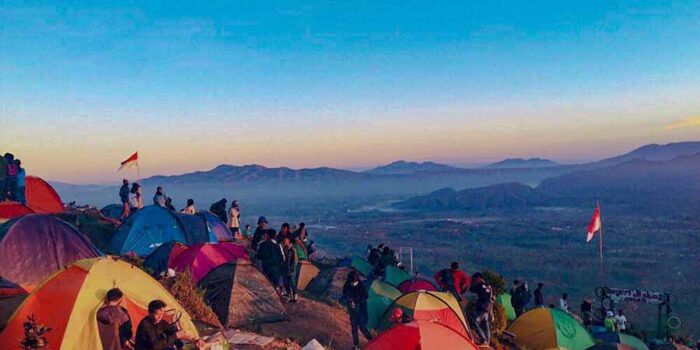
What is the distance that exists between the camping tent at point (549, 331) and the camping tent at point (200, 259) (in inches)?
335

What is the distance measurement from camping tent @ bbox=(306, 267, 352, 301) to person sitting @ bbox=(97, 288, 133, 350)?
930 cm

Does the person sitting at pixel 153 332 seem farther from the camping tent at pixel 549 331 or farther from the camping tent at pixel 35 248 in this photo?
the camping tent at pixel 549 331

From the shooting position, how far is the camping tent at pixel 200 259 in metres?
13.0

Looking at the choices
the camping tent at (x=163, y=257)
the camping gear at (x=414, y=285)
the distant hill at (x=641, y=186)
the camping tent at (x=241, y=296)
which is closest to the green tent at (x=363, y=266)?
the camping gear at (x=414, y=285)

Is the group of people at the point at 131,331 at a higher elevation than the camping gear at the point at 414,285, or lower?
higher

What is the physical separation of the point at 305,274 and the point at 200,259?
170 inches

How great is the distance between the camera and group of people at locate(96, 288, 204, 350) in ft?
18.6

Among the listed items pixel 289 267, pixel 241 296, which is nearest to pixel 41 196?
pixel 289 267

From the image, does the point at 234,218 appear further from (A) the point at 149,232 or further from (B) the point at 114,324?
(B) the point at 114,324

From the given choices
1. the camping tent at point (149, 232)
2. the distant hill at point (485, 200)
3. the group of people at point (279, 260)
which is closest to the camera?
the group of people at point (279, 260)

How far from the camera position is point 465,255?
61812 millimetres

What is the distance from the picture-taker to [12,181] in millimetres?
16078

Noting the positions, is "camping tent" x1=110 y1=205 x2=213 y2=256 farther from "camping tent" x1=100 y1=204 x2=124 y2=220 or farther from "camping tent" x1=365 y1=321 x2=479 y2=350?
"camping tent" x1=365 y1=321 x2=479 y2=350

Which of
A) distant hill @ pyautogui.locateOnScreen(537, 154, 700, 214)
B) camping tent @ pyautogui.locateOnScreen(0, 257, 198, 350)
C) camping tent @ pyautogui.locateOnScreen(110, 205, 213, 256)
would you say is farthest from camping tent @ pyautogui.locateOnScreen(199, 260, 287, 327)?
distant hill @ pyautogui.locateOnScreen(537, 154, 700, 214)
